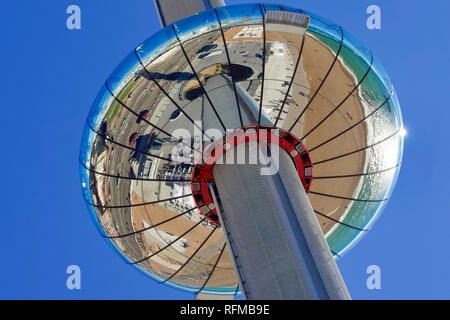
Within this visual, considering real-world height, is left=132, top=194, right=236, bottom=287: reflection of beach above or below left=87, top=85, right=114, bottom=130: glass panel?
below

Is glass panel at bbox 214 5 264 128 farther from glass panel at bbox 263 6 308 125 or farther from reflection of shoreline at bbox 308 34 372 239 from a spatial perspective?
reflection of shoreline at bbox 308 34 372 239

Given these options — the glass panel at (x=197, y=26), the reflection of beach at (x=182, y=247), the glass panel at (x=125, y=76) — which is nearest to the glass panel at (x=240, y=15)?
the glass panel at (x=197, y=26)

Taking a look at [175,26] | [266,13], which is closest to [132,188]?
[175,26]

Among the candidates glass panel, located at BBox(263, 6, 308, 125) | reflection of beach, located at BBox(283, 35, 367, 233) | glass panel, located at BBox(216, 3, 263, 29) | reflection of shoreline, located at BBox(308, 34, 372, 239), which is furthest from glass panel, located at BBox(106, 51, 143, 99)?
reflection of shoreline, located at BBox(308, 34, 372, 239)

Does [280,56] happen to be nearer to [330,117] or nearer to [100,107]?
[330,117]

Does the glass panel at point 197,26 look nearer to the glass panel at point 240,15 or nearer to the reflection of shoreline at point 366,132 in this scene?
the glass panel at point 240,15

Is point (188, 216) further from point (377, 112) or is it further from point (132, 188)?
point (377, 112)
